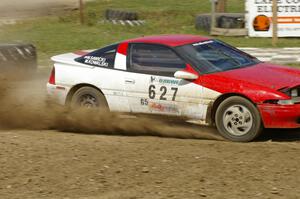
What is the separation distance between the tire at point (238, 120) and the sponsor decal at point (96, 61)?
183 cm

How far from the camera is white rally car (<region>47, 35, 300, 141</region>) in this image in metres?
7.91

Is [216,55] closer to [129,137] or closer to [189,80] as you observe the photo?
[189,80]

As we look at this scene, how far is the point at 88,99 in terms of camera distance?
361 inches

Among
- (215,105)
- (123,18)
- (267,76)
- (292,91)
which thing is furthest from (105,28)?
(292,91)

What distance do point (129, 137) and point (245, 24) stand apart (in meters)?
12.9

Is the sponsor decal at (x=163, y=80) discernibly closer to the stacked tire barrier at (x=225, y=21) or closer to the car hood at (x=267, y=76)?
the car hood at (x=267, y=76)

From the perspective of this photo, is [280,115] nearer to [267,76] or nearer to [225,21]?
[267,76]

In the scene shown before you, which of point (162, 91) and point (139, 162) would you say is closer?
point (139, 162)

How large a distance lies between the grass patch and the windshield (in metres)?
8.58

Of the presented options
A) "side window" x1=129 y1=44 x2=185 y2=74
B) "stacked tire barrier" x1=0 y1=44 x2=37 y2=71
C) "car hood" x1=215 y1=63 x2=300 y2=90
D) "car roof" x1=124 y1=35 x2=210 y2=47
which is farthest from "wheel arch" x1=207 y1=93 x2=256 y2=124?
"stacked tire barrier" x1=0 y1=44 x2=37 y2=71

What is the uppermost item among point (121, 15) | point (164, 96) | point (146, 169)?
point (121, 15)

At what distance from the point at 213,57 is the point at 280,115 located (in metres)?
1.33

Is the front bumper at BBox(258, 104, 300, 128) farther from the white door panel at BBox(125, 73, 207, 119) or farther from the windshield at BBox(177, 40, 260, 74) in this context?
the windshield at BBox(177, 40, 260, 74)

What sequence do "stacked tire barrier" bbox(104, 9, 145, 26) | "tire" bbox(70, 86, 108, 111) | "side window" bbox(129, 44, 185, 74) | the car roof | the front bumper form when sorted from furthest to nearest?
1. "stacked tire barrier" bbox(104, 9, 145, 26)
2. "tire" bbox(70, 86, 108, 111)
3. the car roof
4. "side window" bbox(129, 44, 185, 74)
5. the front bumper
